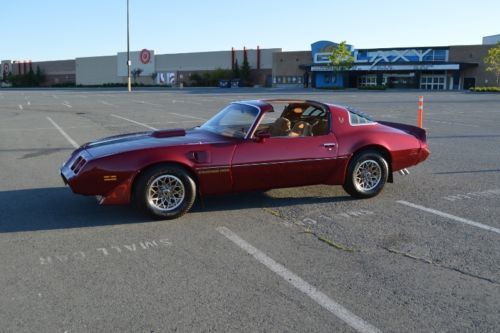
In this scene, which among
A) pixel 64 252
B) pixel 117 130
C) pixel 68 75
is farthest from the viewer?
pixel 68 75

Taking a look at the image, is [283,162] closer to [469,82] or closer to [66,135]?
[66,135]

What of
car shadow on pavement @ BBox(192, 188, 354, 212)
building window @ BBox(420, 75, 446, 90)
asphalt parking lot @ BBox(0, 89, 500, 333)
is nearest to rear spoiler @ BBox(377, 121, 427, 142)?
asphalt parking lot @ BBox(0, 89, 500, 333)

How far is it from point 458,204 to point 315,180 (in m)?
1.88

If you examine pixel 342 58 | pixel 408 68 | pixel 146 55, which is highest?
pixel 146 55

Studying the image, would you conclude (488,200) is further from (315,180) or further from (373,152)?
(315,180)

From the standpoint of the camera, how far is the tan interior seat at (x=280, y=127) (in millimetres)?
6577

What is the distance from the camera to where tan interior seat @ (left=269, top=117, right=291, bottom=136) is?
6.58 meters

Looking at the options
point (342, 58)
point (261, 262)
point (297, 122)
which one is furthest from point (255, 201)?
point (342, 58)

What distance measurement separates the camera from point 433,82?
6581 cm

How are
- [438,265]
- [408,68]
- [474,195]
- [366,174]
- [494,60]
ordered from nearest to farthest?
[438,265] → [366,174] → [474,195] → [494,60] → [408,68]

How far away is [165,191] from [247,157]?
1.05m

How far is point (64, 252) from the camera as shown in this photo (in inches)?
190

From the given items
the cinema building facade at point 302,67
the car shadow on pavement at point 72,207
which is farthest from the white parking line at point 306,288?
the cinema building facade at point 302,67

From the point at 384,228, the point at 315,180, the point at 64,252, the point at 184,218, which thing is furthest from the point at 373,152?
the point at 64,252
